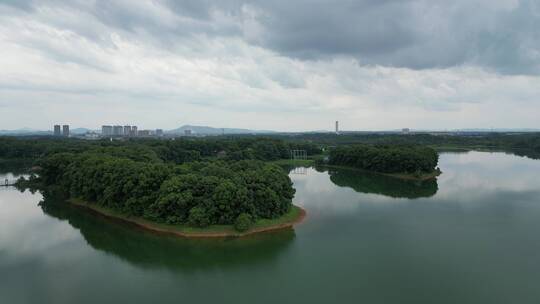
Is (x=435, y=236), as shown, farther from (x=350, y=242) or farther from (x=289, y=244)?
(x=289, y=244)

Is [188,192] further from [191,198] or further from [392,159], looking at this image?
[392,159]

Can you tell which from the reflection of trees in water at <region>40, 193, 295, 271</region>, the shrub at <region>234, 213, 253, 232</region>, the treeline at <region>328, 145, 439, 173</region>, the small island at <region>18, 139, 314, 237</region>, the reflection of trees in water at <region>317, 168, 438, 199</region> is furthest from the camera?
the treeline at <region>328, 145, 439, 173</region>

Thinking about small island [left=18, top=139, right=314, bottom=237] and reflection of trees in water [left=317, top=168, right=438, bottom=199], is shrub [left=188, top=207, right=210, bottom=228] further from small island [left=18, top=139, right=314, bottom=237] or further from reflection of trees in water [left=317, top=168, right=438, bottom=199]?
reflection of trees in water [left=317, top=168, right=438, bottom=199]

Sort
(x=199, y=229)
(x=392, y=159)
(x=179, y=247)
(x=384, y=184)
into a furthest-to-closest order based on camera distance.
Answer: (x=392, y=159) < (x=384, y=184) < (x=199, y=229) < (x=179, y=247)

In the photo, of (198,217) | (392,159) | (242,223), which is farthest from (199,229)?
(392,159)

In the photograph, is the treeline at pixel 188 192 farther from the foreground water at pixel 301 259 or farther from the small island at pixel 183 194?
the foreground water at pixel 301 259

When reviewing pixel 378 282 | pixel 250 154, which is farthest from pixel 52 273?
pixel 250 154

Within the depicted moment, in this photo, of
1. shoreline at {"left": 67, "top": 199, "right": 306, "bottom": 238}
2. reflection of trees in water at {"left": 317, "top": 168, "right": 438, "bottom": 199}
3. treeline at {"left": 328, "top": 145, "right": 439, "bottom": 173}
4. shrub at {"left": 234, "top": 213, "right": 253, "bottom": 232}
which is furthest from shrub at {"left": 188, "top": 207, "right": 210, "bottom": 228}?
treeline at {"left": 328, "top": 145, "right": 439, "bottom": 173}
